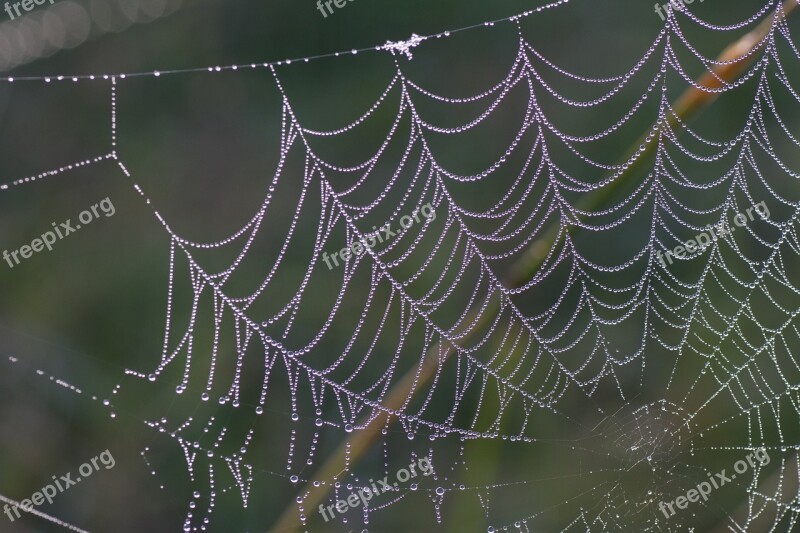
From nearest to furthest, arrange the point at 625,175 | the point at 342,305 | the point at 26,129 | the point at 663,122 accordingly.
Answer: the point at 625,175
the point at 663,122
the point at 342,305
the point at 26,129

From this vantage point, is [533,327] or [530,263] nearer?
[530,263]

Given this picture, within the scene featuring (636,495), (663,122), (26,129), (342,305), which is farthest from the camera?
(26,129)

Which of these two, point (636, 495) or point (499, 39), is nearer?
point (636, 495)

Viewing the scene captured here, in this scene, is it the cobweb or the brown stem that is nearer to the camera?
the brown stem

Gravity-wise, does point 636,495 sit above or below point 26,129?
below

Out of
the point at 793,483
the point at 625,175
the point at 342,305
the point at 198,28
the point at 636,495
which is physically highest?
the point at 198,28

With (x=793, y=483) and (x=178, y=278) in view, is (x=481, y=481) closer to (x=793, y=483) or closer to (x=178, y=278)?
(x=793, y=483)

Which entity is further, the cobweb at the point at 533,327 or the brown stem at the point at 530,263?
the cobweb at the point at 533,327

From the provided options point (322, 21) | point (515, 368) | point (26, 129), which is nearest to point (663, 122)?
point (515, 368)
